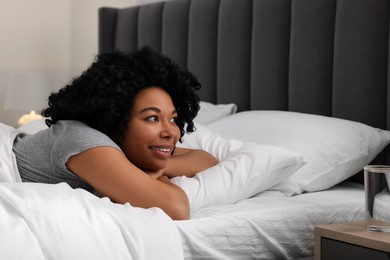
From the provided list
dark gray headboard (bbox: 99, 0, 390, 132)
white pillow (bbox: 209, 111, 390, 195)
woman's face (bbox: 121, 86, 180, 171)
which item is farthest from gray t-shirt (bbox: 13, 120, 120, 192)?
dark gray headboard (bbox: 99, 0, 390, 132)

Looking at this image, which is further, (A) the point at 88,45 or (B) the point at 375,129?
(A) the point at 88,45

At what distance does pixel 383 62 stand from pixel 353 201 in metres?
0.59

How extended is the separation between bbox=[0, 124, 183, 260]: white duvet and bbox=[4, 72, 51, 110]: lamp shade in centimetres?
239

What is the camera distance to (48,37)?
4.09 m

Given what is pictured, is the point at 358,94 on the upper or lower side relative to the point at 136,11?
lower

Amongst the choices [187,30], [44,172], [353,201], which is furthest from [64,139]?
[187,30]

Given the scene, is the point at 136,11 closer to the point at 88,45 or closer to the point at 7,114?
the point at 88,45

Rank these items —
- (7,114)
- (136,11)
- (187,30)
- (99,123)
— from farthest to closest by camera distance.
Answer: (7,114)
(136,11)
(187,30)
(99,123)

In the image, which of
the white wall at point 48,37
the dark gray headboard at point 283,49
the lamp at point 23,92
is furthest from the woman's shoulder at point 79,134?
the white wall at point 48,37

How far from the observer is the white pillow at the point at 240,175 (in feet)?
5.35

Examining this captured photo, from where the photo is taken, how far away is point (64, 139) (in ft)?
4.91

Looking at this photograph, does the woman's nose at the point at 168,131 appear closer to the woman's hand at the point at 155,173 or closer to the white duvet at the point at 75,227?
the woman's hand at the point at 155,173

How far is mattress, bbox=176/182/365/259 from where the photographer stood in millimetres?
1435

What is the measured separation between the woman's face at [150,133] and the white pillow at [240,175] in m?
0.10
